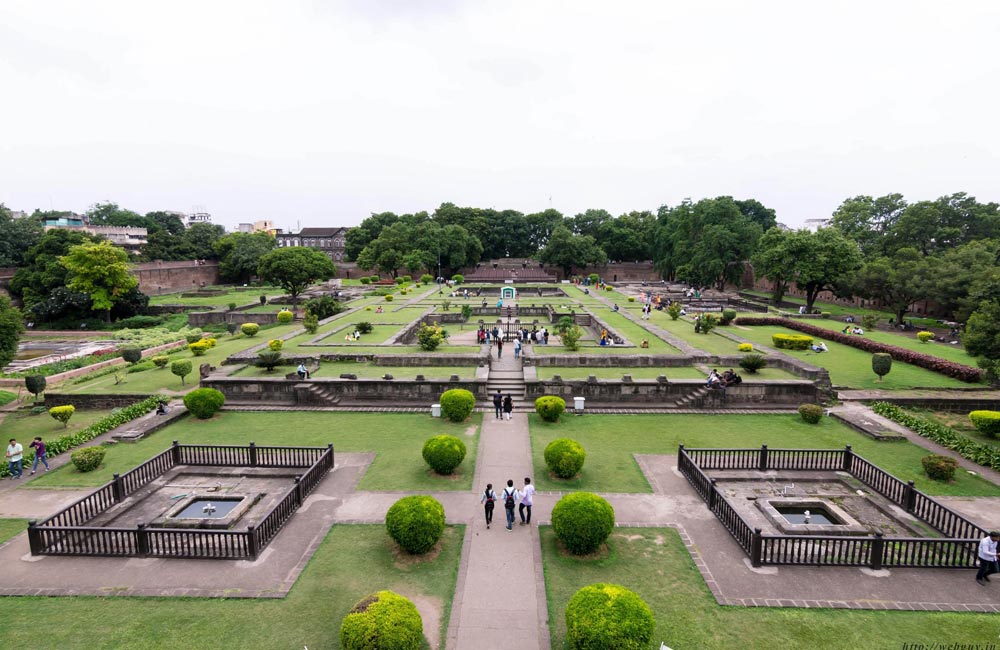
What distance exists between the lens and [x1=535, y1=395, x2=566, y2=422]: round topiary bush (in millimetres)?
17411

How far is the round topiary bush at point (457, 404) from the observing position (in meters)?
17.4

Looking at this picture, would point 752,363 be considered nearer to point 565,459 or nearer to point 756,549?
point 565,459

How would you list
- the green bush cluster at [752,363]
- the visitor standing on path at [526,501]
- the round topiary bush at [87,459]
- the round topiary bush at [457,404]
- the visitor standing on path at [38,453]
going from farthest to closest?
the green bush cluster at [752,363]
the round topiary bush at [457,404]
the visitor standing on path at [38,453]
the round topiary bush at [87,459]
the visitor standing on path at [526,501]

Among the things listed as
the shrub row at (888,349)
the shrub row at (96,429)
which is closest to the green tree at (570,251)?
the shrub row at (888,349)

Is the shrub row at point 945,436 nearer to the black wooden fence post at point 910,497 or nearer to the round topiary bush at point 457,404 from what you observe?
the black wooden fence post at point 910,497

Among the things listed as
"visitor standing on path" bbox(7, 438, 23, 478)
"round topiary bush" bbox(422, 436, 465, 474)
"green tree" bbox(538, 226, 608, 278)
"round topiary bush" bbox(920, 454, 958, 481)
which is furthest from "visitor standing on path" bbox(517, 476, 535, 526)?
"green tree" bbox(538, 226, 608, 278)

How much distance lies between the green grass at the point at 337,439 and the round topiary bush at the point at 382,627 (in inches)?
222

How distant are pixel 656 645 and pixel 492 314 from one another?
37.5 m

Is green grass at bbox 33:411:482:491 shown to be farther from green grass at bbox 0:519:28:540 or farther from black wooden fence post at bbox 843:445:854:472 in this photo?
black wooden fence post at bbox 843:445:854:472

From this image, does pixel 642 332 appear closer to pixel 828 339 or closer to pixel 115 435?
pixel 828 339

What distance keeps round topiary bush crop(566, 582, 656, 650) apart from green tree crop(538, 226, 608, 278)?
75.6 meters

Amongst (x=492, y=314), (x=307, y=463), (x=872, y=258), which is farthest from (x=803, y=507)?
(x=872, y=258)

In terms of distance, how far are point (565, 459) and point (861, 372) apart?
1931 cm

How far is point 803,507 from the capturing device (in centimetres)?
1160
